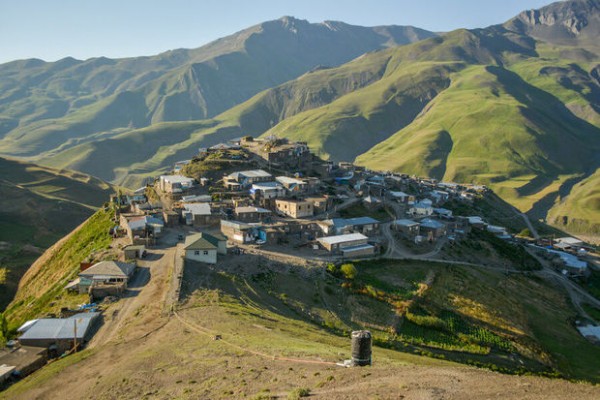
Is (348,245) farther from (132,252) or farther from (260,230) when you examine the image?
(132,252)

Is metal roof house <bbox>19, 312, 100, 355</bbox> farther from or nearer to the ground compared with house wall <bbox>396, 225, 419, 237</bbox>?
farther from the ground

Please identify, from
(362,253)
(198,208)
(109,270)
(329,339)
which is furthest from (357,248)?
(109,270)

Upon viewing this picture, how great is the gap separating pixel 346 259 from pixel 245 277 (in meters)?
16.4

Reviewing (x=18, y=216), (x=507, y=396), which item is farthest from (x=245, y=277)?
(x=18, y=216)

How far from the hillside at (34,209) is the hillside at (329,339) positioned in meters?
38.9

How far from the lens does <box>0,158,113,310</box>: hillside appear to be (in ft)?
249

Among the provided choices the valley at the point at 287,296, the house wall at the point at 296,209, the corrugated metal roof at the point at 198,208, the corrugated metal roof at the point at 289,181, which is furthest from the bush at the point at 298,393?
the corrugated metal roof at the point at 289,181

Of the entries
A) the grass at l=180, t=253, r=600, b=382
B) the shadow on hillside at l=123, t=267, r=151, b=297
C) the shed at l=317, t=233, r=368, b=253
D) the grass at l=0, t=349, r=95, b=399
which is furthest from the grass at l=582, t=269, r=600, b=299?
the grass at l=0, t=349, r=95, b=399

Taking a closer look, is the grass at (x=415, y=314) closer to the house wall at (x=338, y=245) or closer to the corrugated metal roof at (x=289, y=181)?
the house wall at (x=338, y=245)

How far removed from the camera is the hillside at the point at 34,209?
75.9 meters

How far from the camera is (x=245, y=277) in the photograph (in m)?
45.7

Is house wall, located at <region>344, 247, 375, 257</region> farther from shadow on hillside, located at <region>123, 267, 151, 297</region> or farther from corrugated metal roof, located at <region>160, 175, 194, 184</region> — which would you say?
corrugated metal roof, located at <region>160, 175, 194, 184</region>

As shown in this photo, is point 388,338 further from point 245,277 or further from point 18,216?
point 18,216

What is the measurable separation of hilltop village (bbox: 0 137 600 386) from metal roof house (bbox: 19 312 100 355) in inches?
2.7
